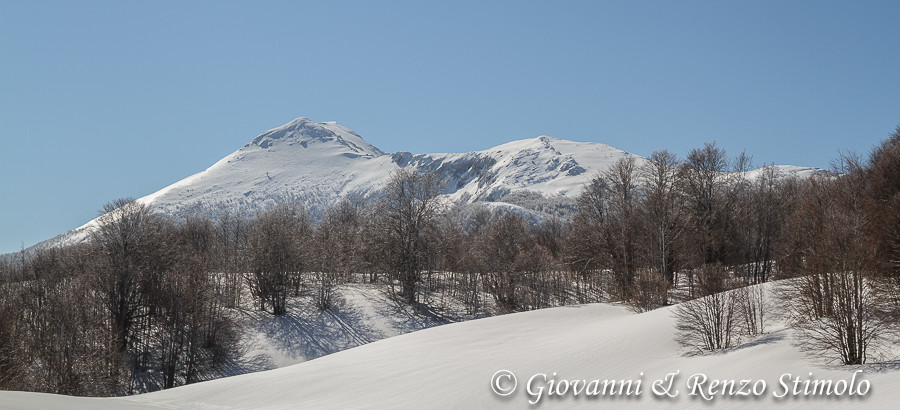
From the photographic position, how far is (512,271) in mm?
52406

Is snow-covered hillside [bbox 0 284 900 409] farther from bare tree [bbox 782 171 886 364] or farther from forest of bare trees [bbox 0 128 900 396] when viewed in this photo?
forest of bare trees [bbox 0 128 900 396]

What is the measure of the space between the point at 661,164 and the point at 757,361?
1218 inches

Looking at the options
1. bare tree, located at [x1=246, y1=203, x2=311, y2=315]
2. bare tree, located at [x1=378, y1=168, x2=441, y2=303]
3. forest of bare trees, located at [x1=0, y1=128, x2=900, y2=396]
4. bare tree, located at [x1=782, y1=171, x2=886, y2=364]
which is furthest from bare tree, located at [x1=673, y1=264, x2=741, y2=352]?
bare tree, located at [x1=246, y1=203, x2=311, y2=315]

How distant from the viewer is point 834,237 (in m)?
13.6

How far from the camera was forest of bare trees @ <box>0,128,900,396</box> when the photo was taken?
656 inches

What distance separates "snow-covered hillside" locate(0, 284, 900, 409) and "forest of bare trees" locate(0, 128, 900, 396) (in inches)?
54.9

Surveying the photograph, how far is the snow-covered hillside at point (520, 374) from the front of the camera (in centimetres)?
1172

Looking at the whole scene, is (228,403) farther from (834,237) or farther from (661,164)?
(661,164)

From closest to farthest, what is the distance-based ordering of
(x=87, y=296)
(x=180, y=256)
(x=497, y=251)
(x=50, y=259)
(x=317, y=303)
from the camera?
(x=87, y=296) < (x=180, y=256) < (x=317, y=303) < (x=497, y=251) < (x=50, y=259)

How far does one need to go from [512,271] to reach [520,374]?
36.7 meters

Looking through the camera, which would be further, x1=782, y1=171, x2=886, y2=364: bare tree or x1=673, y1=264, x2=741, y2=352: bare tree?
x1=673, y1=264, x2=741, y2=352: bare tree

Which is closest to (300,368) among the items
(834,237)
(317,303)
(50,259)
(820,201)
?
(834,237)

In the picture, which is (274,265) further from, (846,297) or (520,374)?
(846,297)

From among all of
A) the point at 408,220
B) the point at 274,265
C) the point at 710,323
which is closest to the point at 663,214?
the point at 710,323
